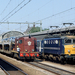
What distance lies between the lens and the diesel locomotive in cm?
1573

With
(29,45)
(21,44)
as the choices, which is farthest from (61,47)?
(21,44)

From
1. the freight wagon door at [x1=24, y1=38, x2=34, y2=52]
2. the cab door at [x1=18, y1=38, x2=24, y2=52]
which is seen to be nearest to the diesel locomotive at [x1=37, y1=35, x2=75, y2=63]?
the freight wagon door at [x1=24, y1=38, x2=34, y2=52]

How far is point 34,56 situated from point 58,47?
322 cm

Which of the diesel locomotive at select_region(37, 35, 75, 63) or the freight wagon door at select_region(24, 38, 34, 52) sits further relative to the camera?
the freight wagon door at select_region(24, 38, 34, 52)

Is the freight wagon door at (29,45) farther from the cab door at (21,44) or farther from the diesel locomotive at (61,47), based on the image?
the diesel locomotive at (61,47)

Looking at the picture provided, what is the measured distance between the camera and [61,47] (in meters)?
16.1

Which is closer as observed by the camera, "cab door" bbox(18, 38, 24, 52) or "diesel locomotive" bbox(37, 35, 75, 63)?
"diesel locomotive" bbox(37, 35, 75, 63)

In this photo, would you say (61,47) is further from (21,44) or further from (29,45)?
(21,44)

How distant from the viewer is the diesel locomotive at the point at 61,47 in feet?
51.6

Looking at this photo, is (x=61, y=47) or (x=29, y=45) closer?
(x=61, y=47)

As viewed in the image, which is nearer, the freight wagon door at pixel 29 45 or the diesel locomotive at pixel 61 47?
the diesel locomotive at pixel 61 47

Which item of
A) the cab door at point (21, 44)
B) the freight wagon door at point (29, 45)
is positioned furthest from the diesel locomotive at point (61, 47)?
the cab door at point (21, 44)

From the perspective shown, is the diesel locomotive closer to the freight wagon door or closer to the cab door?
the freight wagon door

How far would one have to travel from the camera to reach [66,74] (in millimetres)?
11523
